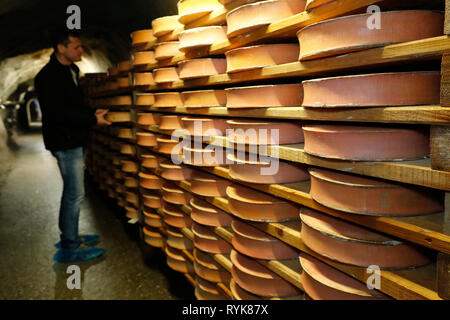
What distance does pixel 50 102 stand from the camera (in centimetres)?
347

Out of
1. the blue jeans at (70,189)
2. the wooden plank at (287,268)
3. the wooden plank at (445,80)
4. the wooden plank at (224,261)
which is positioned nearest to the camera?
the wooden plank at (445,80)

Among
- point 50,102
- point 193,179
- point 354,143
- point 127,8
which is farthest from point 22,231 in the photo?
point 354,143

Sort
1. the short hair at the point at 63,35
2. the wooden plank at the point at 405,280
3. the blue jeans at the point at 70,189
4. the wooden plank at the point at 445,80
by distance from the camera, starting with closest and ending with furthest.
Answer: the wooden plank at the point at 445,80, the wooden plank at the point at 405,280, the short hair at the point at 63,35, the blue jeans at the point at 70,189

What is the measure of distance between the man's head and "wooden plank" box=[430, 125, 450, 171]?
126 inches

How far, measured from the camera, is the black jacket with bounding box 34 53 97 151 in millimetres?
3447

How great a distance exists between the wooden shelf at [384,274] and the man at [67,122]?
2470mm

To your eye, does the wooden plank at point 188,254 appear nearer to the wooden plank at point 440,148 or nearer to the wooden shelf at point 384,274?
the wooden shelf at point 384,274

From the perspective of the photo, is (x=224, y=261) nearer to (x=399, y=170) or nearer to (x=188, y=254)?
(x=188, y=254)

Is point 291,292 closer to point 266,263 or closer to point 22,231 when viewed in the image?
point 266,263

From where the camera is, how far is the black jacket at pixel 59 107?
3447mm

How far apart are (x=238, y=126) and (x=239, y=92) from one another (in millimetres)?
164

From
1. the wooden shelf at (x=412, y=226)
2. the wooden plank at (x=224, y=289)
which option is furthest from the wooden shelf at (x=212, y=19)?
the wooden plank at (x=224, y=289)

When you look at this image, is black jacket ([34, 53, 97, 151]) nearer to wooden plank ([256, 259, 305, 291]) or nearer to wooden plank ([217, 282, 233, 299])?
wooden plank ([217, 282, 233, 299])

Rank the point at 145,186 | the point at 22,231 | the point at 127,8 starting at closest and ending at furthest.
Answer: the point at 145,186 → the point at 22,231 → the point at 127,8
